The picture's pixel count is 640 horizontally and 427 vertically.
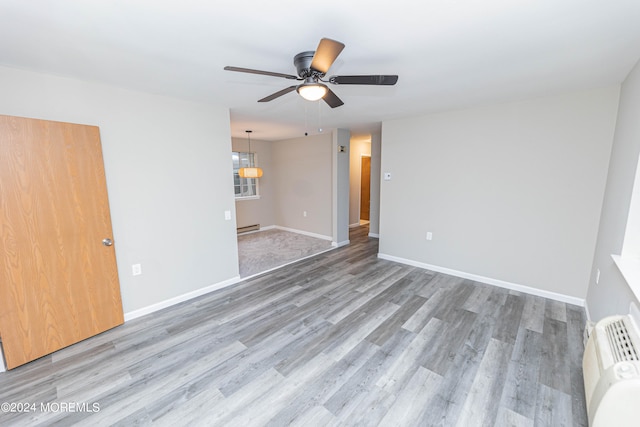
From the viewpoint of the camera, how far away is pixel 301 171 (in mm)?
6320

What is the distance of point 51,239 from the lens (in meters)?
2.20

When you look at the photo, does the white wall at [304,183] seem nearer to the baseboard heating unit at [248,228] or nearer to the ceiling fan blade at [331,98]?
the baseboard heating unit at [248,228]

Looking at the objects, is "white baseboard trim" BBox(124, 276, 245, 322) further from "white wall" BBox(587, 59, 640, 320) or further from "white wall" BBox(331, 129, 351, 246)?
"white wall" BBox(587, 59, 640, 320)

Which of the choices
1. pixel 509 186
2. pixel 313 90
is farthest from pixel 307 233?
pixel 313 90

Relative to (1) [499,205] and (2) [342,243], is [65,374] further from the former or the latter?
(1) [499,205]

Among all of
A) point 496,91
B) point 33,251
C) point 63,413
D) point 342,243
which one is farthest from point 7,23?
point 342,243

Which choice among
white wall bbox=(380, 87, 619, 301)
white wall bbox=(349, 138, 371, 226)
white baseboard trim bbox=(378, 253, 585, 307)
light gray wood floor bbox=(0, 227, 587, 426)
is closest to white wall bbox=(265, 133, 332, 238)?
white wall bbox=(349, 138, 371, 226)

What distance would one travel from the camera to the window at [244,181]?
6570mm

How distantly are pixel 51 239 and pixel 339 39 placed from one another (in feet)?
9.32

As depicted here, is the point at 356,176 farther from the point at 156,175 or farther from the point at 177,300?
the point at 177,300

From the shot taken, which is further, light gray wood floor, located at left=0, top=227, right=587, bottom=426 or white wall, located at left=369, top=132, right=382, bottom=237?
white wall, located at left=369, top=132, right=382, bottom=237

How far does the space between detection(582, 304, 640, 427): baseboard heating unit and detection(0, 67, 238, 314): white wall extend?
355cm

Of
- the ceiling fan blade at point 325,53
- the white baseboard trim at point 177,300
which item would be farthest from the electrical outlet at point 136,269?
the ceiling fan blade at point 325,53

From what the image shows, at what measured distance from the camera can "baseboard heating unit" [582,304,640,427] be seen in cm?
112
